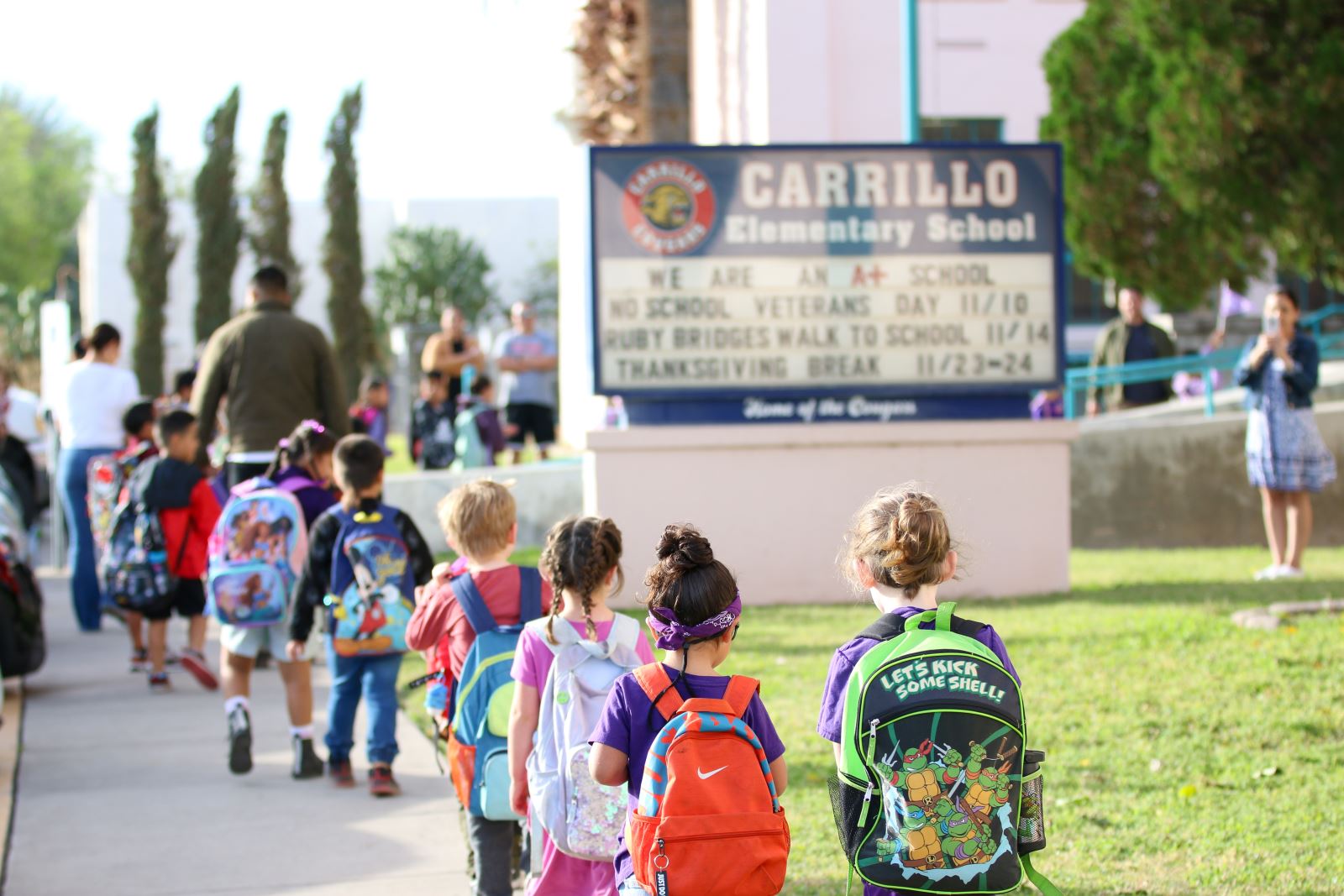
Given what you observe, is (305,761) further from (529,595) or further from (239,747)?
(529,595)

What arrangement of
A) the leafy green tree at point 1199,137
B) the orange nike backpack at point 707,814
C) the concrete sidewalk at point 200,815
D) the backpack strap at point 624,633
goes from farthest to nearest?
the leafy green tree at point 1199,137 < the concrete sidewalk at point 200,815 < the backpack strap at point 624,633 < the orange nike backpack at point 707,814

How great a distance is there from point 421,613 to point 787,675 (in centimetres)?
325

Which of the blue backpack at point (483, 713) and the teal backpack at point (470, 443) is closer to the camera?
the blue backpack at point (483, 713)

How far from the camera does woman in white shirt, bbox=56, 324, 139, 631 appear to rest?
10.5m

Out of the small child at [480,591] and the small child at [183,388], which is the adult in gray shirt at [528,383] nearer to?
the small child at [183,388]

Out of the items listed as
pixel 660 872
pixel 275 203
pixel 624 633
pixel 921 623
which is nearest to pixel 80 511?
pixel 624 633

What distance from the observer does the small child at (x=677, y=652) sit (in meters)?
3.32

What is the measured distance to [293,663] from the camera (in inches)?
255

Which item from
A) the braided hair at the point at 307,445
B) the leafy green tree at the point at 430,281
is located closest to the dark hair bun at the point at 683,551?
the braided hair at the point at 307,445

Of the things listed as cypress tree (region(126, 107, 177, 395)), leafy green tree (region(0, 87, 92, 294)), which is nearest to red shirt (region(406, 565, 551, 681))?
cypress tree (region(126, 107, 177, 395))

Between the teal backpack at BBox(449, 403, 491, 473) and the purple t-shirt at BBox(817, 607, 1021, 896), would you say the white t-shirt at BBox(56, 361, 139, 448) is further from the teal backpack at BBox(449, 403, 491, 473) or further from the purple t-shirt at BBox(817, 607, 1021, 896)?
the purple t-shirt at BBox(817, 607, 1021, 896)

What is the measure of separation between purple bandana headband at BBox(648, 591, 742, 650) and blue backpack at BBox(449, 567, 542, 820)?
1.09 m

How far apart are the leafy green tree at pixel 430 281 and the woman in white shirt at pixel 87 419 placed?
112 ft

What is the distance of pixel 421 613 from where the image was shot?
480cm
